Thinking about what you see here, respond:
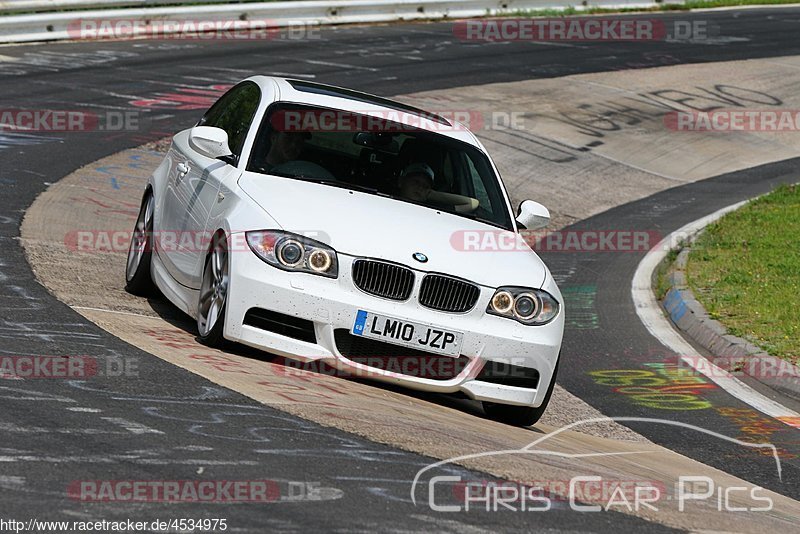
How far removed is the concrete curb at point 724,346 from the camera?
1004 cm

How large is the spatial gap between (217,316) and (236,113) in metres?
2.04

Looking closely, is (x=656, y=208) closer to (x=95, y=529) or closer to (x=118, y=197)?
(x=118, y=197)

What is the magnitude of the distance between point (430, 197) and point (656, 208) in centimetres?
971

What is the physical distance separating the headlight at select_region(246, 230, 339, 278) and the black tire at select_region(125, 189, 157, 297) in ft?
6.72

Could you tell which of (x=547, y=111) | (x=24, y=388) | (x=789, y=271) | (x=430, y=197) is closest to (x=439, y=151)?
(x=430, y=197)

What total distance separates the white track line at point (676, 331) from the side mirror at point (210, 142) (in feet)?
13.6

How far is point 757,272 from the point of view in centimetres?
1308
